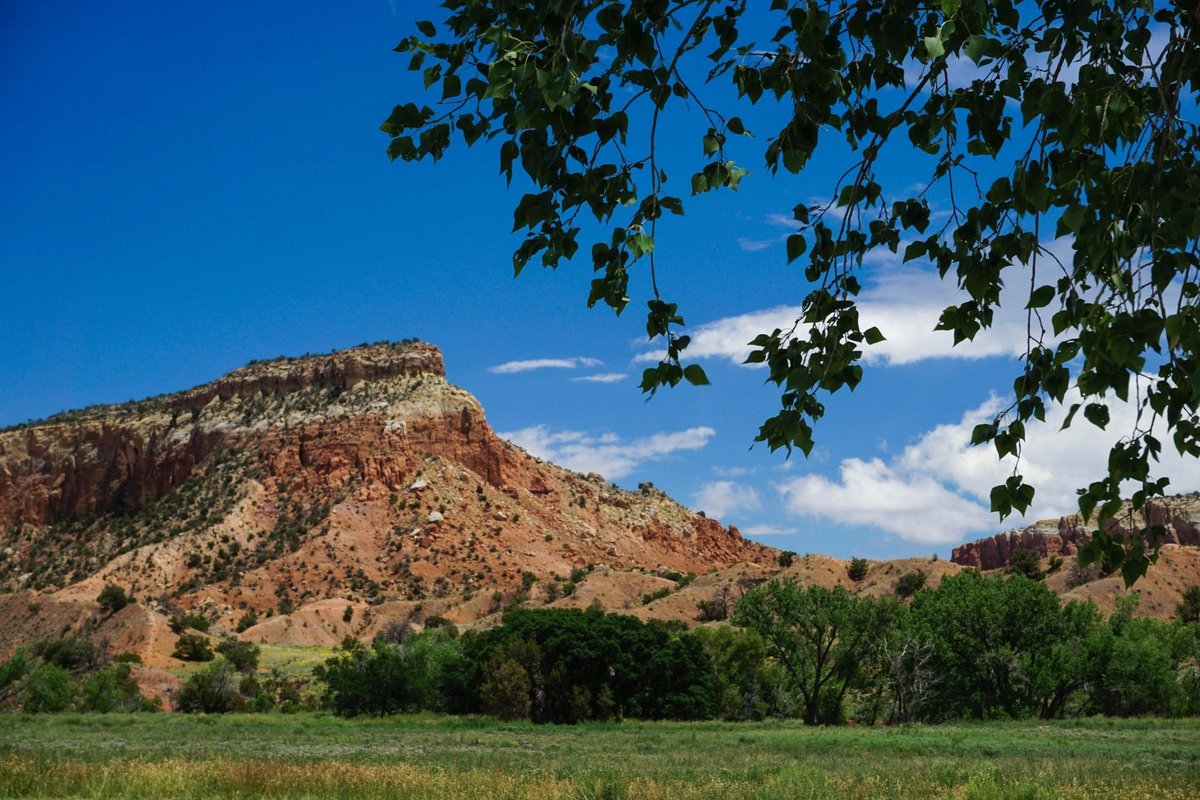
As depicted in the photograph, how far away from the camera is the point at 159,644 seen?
64.7 m

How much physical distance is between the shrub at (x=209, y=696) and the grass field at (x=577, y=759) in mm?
4983

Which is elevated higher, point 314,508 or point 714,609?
point 314,508

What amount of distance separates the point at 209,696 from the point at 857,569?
183 ft

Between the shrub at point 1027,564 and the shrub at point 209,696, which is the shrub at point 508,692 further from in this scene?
the shrub at point 1027,564

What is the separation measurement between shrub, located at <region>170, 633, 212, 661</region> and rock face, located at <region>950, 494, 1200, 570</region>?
74.3 meters

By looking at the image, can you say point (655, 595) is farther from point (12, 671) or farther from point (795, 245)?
point (795, 245)

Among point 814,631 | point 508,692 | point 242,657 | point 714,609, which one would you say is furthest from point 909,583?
point 242,657

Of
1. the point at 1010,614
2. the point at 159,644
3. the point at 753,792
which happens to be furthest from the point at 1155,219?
the point at 159,644

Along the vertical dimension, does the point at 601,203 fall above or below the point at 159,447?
below

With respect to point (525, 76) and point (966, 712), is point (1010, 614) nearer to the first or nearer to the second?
point (966, 712)

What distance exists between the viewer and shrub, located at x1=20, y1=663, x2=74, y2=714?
4662 cm

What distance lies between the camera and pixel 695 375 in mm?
4852

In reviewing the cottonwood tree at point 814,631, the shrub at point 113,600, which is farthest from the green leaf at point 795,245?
the shrub at point 113,600

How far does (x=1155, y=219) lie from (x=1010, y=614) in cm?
4861
